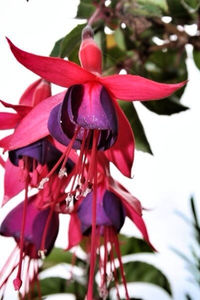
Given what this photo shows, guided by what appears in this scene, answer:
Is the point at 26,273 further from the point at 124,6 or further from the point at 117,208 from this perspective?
the point at 124,6

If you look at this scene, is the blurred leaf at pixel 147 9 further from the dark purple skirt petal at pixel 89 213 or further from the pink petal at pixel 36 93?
the dark purple skirt petal at pixel 89 213

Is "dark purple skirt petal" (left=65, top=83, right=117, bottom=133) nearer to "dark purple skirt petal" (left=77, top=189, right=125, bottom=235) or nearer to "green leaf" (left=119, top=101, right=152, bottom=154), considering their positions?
"dark purple skirt petal" (left=77, top=189, right=125, bottom=235)

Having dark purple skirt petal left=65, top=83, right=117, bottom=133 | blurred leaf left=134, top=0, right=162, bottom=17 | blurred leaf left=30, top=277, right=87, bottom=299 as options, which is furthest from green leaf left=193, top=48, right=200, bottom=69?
blurred leaf left=30, top=277, right=87, bottom=299

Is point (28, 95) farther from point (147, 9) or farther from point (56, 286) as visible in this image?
point (56, 286)

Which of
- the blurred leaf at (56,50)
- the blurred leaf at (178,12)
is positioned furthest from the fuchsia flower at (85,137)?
the blurred leaf at (178,12)

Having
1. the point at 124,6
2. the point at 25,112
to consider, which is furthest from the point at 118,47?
the point at 25,112

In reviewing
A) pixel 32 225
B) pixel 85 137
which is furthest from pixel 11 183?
pixel 85 137
